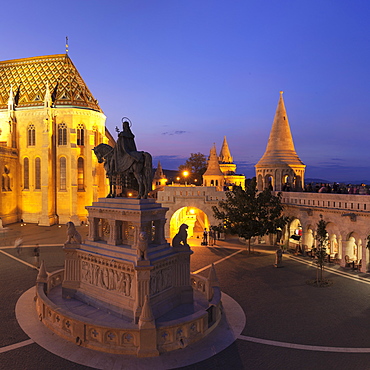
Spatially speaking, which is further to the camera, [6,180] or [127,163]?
[6,180]

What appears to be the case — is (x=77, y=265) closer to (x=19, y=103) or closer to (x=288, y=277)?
(x=288, y=277)

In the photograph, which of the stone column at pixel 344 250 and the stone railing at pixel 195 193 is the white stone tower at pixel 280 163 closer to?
the stone railing at pixel 195 193

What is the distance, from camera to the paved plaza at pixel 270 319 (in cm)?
838

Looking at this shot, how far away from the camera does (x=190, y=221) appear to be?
33562mm

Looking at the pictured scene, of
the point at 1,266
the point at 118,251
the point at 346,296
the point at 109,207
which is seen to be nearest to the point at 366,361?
the point at 346,296

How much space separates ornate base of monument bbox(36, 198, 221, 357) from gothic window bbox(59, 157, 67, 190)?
2569 cm

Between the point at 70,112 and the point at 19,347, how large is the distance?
31.6m

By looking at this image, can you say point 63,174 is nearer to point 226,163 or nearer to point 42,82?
point 42,82

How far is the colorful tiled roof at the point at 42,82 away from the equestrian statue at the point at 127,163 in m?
28.0

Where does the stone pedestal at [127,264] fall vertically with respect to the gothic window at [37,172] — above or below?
below

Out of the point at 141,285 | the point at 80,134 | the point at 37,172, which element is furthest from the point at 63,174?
the point at 141,285

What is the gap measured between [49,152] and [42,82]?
10020 mm

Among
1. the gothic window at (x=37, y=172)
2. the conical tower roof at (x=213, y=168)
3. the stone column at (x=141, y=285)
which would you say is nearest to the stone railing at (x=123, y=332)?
the stone column at (x=141, y=285)

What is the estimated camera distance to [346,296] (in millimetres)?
13641
